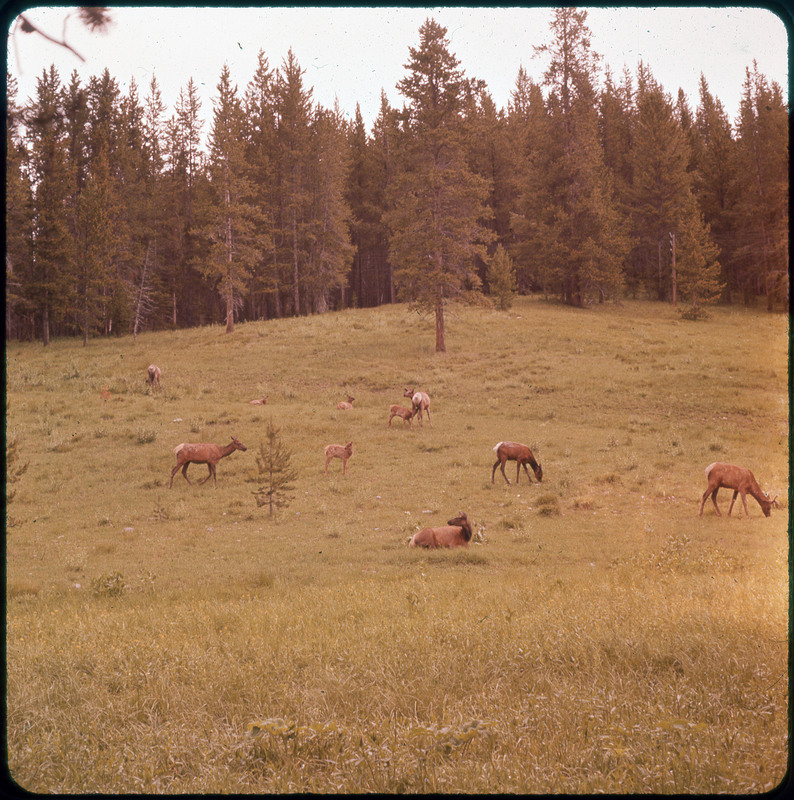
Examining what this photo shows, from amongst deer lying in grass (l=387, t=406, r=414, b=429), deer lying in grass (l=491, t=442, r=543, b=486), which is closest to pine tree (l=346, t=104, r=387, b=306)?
deer lying in grass (l=387, t=406, r=414, b=429)

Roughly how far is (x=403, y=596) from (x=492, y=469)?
8837 mm

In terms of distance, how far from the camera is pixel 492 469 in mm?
15625

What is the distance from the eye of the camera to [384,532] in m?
11.3

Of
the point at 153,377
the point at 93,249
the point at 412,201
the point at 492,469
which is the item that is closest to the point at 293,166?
the point at 93,249

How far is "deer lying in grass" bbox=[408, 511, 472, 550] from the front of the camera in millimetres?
10188

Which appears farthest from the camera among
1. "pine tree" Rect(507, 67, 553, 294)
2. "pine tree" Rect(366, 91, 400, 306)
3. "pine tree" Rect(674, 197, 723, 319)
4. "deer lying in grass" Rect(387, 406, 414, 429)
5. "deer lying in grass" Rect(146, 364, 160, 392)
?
"pine tree" Rect(366, 91, 400, 306)

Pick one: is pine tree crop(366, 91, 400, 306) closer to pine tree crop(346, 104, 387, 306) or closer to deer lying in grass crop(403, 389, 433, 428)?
pine tree crop(346, 104, 387, 306)

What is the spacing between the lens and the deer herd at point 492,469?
10328 millimetres

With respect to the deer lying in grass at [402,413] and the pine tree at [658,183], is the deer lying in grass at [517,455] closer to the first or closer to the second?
the deer lying in grass at [402,413]

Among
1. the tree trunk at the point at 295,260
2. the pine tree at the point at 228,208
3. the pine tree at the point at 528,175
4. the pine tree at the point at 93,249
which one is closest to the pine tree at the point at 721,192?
the pine tree at the point at 528,175

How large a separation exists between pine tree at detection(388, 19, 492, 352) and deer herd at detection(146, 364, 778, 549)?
9510mm

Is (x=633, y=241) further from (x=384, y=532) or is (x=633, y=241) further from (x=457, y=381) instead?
(x=384, y=532)

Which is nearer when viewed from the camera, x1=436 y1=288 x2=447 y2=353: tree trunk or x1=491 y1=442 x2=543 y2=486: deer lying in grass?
x1=491 y1=442 x2=543 y2=486: deer lying in grass

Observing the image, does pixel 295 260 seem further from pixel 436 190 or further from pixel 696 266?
pixel 696 266
